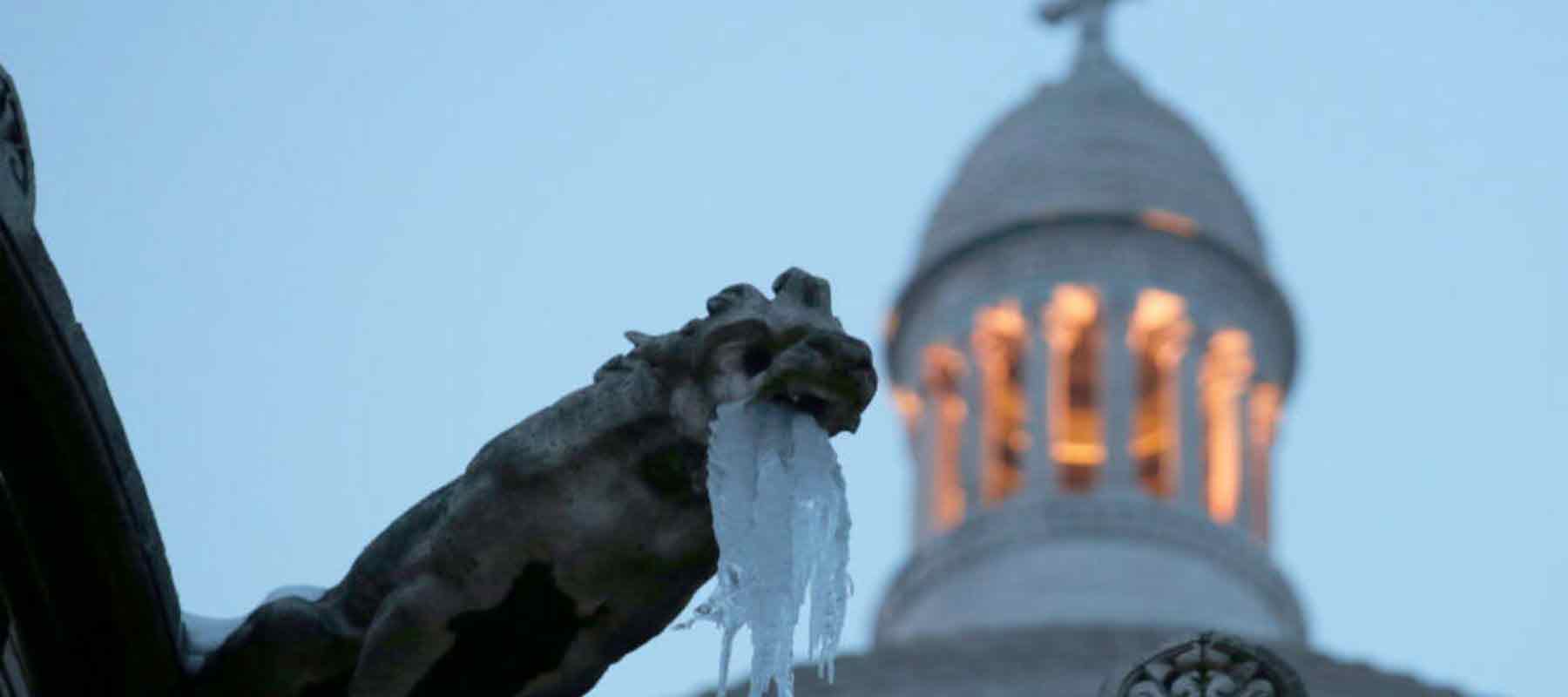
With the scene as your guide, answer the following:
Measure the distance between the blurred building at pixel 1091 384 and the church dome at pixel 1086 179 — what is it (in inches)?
1.1

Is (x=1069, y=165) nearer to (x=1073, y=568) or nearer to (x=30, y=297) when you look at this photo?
(x=1073, y=568)

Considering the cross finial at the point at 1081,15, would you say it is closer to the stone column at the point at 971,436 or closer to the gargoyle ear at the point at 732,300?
the stone column at the point at 971,436

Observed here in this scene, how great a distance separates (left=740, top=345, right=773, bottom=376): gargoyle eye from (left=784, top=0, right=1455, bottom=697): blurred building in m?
39.8

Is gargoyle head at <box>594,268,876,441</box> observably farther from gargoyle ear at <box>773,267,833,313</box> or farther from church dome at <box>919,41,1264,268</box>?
church dome at <box>919,41,1264,268</box>

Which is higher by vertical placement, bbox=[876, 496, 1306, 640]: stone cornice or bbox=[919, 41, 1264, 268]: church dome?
bbox=[919, 41, 1264, 268]: church dome

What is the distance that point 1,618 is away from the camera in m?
Result: 7.14

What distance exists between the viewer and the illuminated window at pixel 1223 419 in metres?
50.6

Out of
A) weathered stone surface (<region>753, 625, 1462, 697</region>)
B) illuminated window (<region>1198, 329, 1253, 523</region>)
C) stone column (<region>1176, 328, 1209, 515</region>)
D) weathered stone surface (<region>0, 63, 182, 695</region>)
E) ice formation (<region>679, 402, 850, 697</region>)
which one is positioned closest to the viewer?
ice formation (<region>679, 402, 850, 697</region>)

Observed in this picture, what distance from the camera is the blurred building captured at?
4903 cm

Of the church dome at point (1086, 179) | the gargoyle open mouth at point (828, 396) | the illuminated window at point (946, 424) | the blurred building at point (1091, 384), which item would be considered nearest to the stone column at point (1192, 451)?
the blurred building at point (1091, 384)

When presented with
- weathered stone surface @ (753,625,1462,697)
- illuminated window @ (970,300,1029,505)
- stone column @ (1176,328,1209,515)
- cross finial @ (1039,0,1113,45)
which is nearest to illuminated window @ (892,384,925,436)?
illuminated window @ (970,300,1029,505)

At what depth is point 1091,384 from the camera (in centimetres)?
5159

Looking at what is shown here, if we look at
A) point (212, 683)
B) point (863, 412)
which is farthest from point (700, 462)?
point (212, 683)

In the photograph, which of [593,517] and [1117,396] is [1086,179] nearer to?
[1117,396]
